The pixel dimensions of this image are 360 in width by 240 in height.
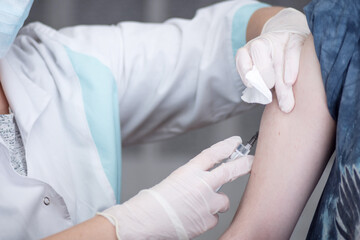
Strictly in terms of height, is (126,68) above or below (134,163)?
above

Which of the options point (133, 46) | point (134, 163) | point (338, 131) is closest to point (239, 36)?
point (133, 46)

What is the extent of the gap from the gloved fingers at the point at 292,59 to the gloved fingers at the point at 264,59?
3 cm

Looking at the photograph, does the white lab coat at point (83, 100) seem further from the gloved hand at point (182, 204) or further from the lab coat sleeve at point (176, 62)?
the gloved hand at point (182, 204)

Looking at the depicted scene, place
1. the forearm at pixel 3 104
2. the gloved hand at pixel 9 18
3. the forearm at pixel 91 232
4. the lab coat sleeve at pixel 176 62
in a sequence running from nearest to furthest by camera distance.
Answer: the forearm at pixel 91 232
the gloved hand at pixel 9 18
the forearm at pixel 3 104
the lab coat sleeve at pixel 176 62

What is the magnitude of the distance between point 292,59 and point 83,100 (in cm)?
55

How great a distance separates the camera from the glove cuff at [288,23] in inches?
42.5

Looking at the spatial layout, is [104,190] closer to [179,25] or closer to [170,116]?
[170,116]

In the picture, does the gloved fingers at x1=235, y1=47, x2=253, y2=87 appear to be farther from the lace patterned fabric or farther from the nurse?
the lace patterned fabric

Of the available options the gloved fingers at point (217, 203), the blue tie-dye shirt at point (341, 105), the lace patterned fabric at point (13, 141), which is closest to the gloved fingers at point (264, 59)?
the blue tie-dye shirt at point (341, 105)

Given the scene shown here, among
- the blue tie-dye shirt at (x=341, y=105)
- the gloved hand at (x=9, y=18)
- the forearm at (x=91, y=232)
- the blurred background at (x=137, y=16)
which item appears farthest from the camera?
the blurred background at (x=137, y=16)

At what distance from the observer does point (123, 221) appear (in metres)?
0.95

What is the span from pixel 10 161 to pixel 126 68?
1.40 feet

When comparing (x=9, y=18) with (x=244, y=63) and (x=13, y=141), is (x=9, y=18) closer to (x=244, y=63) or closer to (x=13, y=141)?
(x=13, y=141)

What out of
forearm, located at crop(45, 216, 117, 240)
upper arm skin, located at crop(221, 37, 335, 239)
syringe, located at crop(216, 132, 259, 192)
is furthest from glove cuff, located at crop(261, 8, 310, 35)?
forearm, located at crop(45, 216, 117, 240)
